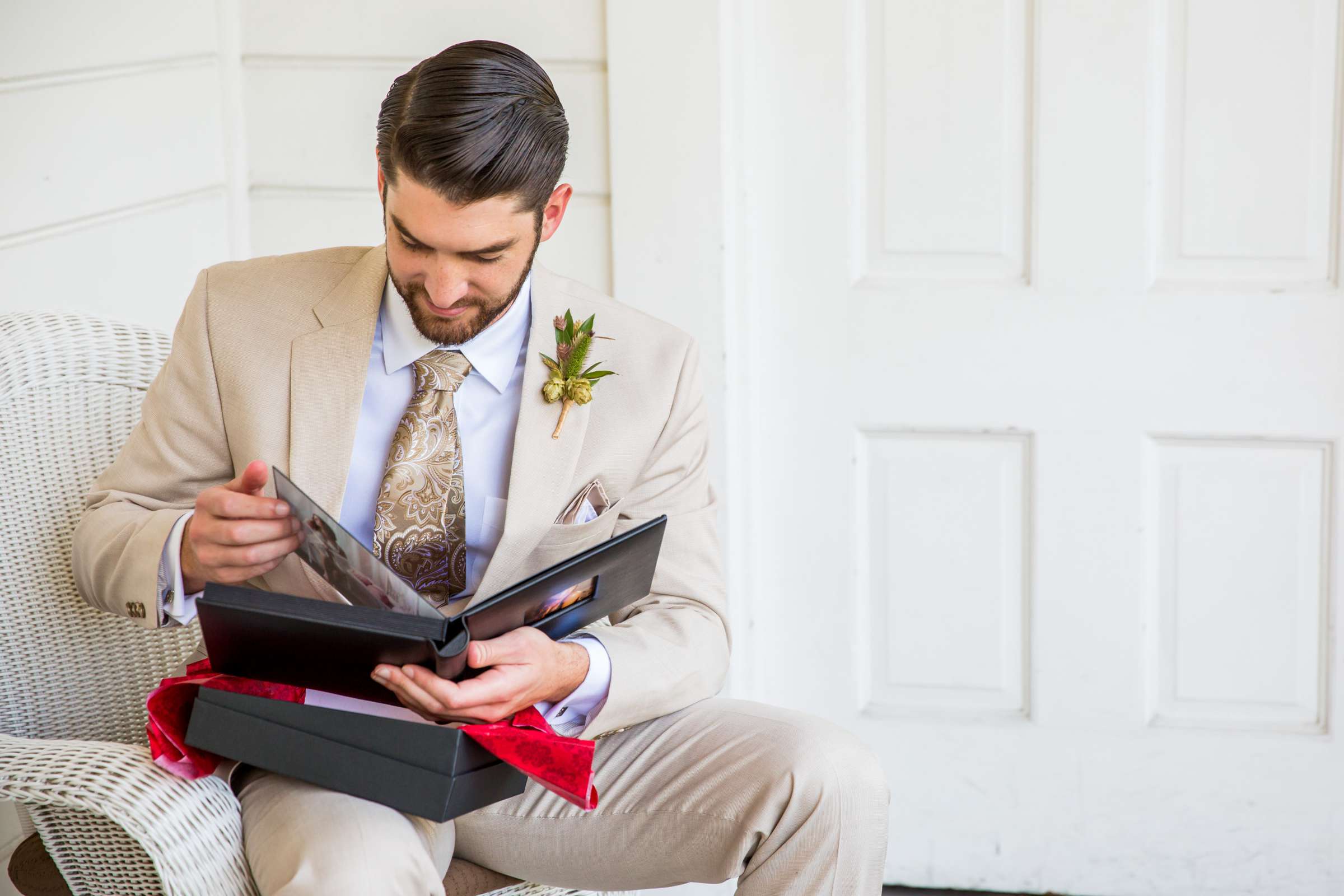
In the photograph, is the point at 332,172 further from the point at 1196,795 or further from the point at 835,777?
the point at 1196,795

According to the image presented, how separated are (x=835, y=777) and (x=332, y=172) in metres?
1.47

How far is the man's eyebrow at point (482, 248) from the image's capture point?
143 cm

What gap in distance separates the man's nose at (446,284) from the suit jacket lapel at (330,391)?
137 millimetres

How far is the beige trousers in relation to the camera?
1.27 m

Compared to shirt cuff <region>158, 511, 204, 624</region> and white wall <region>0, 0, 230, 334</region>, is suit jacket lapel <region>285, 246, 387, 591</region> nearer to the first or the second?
shirt cuff <region>158, 511, 204, 624</region>

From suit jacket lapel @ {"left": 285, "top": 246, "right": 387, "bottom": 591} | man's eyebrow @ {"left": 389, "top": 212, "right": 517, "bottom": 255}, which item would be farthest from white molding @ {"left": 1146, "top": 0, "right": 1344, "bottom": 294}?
suit jacket lapel @ {"left": 285, "top": 246, "right": 387, "bottom": 591}

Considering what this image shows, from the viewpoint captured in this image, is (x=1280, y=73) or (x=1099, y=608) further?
(x=1099, y=608)

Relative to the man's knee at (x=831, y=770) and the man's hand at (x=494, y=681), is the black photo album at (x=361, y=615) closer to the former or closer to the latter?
the man's hand at (x=494, y=681)

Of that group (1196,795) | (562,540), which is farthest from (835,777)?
(1196,795)

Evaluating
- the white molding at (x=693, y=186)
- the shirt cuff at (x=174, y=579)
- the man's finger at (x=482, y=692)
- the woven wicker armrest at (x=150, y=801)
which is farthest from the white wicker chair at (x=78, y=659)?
the white molding at (x=693, y=186)

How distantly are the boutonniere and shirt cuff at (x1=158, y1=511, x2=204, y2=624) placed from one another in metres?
0.43

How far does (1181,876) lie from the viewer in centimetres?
228

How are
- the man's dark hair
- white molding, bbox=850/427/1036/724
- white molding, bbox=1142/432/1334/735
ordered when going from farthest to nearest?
white molding, bbox=850/427/1036/724 → white molding, bbox=1142/432/1334/735 → the man's dark hair

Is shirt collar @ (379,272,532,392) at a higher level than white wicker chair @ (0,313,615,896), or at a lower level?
higher
